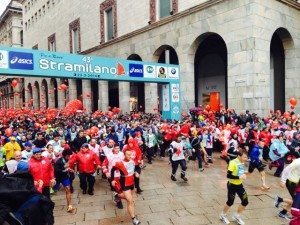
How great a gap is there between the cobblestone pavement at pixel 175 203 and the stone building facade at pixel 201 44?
9350 mm

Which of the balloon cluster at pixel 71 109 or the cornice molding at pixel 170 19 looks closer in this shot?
the cornice molding at pixel 170 19

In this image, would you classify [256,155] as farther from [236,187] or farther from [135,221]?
[135,221]

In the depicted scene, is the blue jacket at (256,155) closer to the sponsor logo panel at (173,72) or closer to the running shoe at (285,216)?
the running shoe at (285,216)

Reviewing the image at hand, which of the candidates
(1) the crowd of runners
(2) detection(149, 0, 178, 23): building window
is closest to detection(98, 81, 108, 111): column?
(2) detection(149, 0, 178, 23): building window

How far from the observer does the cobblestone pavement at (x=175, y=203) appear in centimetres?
739

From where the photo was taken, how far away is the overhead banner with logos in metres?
15.6

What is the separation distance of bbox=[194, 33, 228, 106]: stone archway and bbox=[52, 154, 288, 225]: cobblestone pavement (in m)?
13.8

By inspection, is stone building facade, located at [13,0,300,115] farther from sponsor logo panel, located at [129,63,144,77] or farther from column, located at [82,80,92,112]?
sponsor logo panel, located at [129,63,144,77]

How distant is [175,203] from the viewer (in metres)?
8.46

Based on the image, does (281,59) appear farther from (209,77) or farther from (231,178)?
(231,178)

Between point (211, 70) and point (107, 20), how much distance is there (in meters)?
13.3

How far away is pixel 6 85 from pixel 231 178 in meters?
76.3

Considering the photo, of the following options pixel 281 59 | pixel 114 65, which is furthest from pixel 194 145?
pixel 281 59

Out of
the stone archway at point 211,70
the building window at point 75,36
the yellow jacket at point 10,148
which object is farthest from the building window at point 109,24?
the yellow jacket at point 10,148
